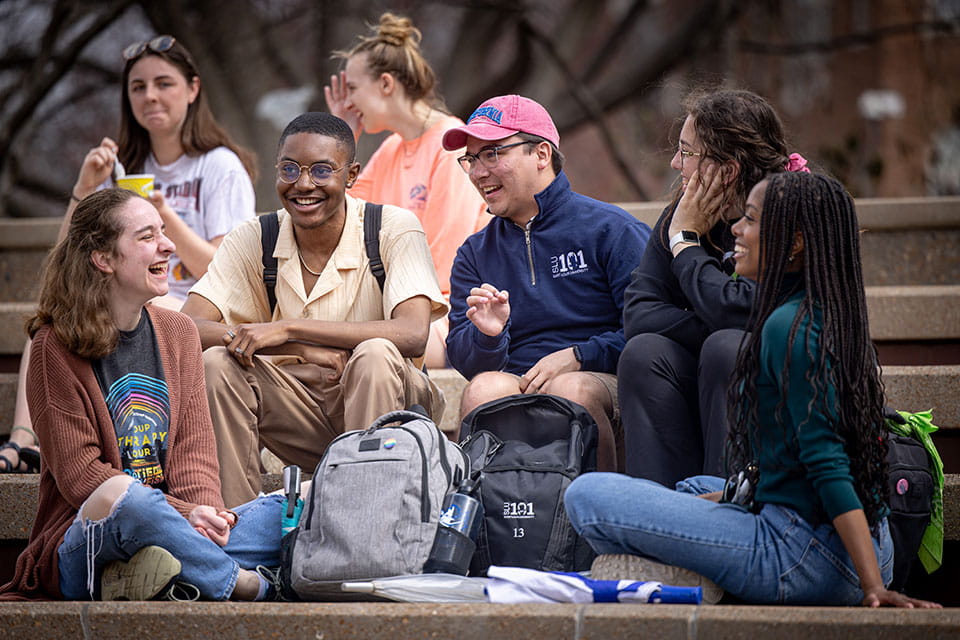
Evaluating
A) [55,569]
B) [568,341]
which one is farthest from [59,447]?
[568,341]

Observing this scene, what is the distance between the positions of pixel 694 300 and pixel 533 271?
78cm

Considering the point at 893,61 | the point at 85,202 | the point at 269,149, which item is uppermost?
the point at 893,61

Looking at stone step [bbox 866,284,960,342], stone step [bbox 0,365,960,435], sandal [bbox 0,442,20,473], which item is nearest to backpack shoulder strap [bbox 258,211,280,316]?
sandal [bbox 0,442,20,473]

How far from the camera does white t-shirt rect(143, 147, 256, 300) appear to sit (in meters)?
4.92

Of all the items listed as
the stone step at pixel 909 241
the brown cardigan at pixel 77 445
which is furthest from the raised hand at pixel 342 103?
the brown cardigan at pixel 77 445

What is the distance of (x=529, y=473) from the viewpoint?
11.1 ft

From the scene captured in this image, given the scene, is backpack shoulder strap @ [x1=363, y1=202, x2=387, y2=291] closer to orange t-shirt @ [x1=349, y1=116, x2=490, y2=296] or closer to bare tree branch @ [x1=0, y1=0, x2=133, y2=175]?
orange t-shirt @ [x1=349, y1=116, x2=490, y2=296]

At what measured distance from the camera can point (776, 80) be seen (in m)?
11.3

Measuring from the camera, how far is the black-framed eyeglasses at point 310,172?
4.00 metres

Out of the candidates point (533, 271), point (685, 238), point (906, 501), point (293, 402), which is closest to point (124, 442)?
point (293, 402)

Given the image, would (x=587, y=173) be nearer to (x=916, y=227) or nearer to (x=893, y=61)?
(x=893, y=61)

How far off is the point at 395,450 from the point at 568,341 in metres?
1.00

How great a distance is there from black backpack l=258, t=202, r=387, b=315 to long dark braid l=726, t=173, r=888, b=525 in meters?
1.50

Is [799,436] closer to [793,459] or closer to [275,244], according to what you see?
[793,459]
